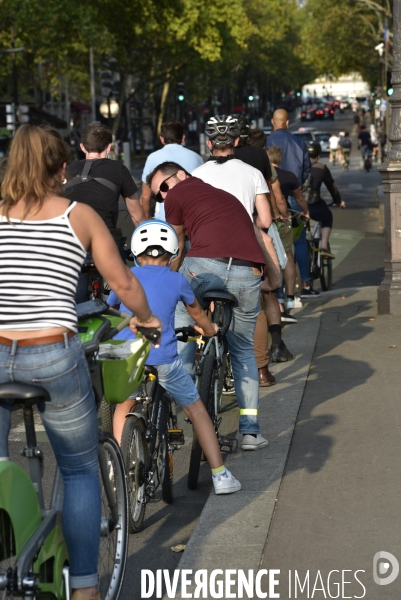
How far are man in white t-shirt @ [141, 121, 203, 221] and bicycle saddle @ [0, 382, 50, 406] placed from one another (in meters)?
5.57

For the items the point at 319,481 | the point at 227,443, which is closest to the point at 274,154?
the point at 227,443

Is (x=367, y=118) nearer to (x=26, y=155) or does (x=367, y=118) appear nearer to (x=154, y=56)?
(x=154, y=56)

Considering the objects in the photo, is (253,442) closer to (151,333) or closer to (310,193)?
(151,333)

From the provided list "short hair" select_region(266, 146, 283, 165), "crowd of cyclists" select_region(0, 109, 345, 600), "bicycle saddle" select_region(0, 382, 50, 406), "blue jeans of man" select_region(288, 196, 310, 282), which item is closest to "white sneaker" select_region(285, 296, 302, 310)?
"blue jeans of man" select_region(288, 196, 310, 282)

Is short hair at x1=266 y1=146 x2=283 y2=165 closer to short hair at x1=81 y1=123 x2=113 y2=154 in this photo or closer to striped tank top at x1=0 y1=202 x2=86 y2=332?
short hair at x1=81 y1=123 x2=113 y2=154

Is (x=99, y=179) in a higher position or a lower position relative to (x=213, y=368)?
higher

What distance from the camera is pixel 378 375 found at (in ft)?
25.8

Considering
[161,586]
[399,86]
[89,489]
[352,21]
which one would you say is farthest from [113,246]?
[352,21]

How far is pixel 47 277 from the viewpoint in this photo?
348cm

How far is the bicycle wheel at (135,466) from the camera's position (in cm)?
495

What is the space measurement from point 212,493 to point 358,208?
24.4 metres

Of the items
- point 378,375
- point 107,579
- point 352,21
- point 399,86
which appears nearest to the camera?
point 107,579

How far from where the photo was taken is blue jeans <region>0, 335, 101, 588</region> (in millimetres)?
3451

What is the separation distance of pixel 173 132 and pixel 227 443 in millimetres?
3818
